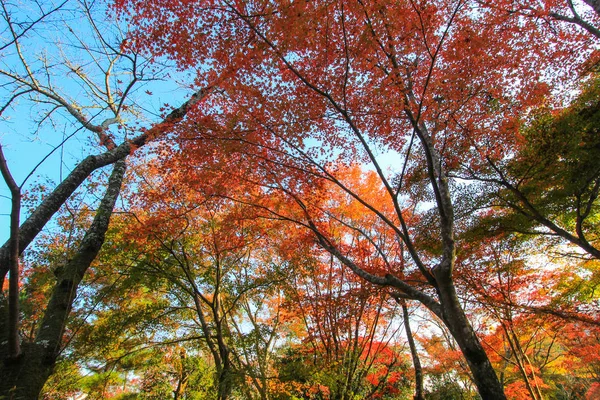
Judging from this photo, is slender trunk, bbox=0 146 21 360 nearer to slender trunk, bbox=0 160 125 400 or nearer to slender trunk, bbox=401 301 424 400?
slender trunk, bbox=0 160 125 400

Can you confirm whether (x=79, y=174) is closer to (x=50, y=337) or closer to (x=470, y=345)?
(x=50, y=337)

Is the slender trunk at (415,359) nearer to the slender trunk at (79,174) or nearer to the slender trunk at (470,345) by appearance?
the slender trunk at (470,345)

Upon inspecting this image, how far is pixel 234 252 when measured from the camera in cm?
805

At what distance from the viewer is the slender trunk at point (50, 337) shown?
242 cm

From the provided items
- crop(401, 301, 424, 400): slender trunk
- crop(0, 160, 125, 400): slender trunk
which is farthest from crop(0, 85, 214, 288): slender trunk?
crop(401, 301, 424, 400): slender trunk

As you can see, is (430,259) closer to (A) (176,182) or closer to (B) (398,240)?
(B) (398,240)

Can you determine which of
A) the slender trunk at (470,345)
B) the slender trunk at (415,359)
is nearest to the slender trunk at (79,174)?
the slender trunk at (470,345)

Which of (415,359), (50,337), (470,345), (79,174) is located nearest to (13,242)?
(50,337)

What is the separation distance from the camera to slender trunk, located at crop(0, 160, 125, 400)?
2.42m

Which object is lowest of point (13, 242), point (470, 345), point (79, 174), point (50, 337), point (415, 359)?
point (470, 345)

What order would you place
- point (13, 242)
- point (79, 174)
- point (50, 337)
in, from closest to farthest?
point (13, 242) < point (50, 337) < point (79, 174)

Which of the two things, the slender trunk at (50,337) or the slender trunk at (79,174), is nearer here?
the slender trunk at (50,337)

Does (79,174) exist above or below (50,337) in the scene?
above

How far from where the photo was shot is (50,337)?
2.90 meters
